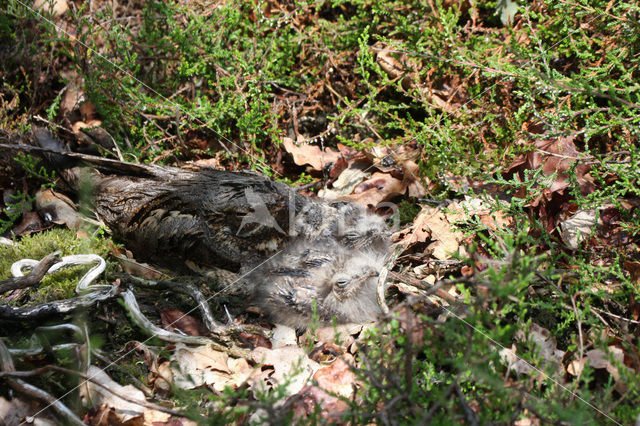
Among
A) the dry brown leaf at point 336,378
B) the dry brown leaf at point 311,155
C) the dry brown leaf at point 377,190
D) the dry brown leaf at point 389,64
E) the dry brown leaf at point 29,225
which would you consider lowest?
the dry brown leaf at point 336,378

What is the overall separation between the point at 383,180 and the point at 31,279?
238 centimetres

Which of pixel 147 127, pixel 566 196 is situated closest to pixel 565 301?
pixel 566 196

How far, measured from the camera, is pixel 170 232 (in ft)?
10.9

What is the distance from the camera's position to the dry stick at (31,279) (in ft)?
9.62

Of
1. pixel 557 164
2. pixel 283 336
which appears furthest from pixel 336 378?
pixel 557 164

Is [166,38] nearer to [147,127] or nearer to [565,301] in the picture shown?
[147,127]

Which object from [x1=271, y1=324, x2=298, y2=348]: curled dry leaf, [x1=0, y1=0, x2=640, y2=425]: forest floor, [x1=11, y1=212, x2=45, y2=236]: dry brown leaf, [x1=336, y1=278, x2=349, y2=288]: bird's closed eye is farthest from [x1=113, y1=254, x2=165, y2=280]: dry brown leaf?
[x1=336, y1=278, x2=349, y2=288]: bird's closed eye

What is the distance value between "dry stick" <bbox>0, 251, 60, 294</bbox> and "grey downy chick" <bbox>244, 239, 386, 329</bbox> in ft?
3.74

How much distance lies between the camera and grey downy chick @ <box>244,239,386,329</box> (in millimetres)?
3154

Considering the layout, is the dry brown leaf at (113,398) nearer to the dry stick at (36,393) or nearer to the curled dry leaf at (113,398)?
the curled dry leaf at (113,398)

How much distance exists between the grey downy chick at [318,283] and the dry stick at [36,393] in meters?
1.23

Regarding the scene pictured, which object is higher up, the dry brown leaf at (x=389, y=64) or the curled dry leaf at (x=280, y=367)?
the dry brown leaf at (x=389, y=64)

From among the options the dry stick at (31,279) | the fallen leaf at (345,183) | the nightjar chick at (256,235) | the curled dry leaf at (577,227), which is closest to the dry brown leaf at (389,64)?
the fallen leaf at (345,183)

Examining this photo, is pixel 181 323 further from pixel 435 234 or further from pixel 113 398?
pixel 435 234
